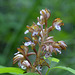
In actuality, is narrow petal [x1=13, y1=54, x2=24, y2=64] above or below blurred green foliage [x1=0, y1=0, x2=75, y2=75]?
below

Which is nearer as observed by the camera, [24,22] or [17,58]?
[17,58]

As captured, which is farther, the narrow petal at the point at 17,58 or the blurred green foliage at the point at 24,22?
the blurred green foliage at the point at 24,22

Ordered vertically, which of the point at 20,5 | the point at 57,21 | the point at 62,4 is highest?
the point at 20,5

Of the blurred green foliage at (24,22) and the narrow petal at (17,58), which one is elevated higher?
the blurred green foliage at (24,22)

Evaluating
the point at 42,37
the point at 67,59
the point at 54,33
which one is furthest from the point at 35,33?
the point at 54,33

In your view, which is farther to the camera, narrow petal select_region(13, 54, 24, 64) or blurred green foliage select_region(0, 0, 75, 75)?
blurred green foliage select_region(0, 0, 75, 75)

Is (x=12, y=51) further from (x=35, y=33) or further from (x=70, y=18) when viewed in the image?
(x=35, y=33)

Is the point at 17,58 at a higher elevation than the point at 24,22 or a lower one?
lower

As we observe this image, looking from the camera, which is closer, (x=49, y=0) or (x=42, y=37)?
(x=42, y=37)
